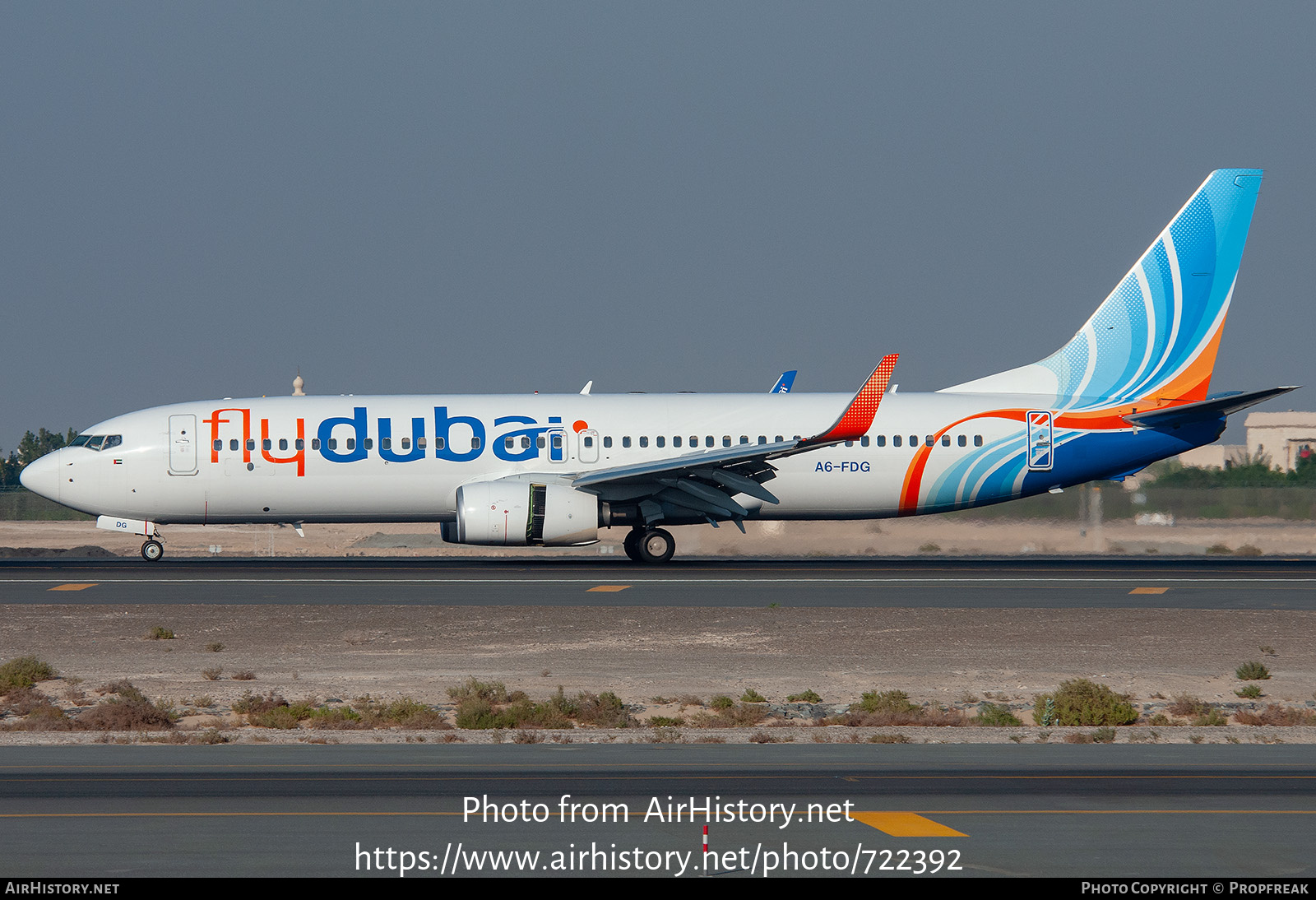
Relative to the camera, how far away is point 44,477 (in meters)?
30.3

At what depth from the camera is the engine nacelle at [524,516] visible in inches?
1093

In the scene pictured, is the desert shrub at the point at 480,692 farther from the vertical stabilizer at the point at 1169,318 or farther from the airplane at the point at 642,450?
the vertical stabilizer at the point at 1169,318

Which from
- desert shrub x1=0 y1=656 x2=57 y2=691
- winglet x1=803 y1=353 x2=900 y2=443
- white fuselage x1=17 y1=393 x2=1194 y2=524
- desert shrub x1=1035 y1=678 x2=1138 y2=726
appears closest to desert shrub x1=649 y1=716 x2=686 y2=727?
desert shrub x1=1035 y1=678 x2=1138 y2=726

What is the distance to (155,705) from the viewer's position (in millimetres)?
14750

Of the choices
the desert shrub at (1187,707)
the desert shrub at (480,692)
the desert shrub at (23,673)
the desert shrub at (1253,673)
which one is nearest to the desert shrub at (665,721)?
the desert shrub at (480,692)

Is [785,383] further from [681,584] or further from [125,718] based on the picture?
[125,718]

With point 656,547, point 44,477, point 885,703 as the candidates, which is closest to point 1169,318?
point 656,547

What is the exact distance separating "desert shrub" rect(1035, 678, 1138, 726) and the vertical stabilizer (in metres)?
17.4

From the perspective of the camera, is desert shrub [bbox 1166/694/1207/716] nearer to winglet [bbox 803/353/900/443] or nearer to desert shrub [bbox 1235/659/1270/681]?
desert shrub [bbox 1235/659/1270/681]

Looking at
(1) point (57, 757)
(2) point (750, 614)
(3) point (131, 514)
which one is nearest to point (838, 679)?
(2) point (750, 614)

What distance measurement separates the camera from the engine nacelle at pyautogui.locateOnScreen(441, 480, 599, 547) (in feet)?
91.1

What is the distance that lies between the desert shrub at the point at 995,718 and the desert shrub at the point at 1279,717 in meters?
2.32

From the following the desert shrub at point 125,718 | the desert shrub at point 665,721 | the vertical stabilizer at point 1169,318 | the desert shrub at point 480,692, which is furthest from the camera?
the vertical stabilizer at point 1169,318
